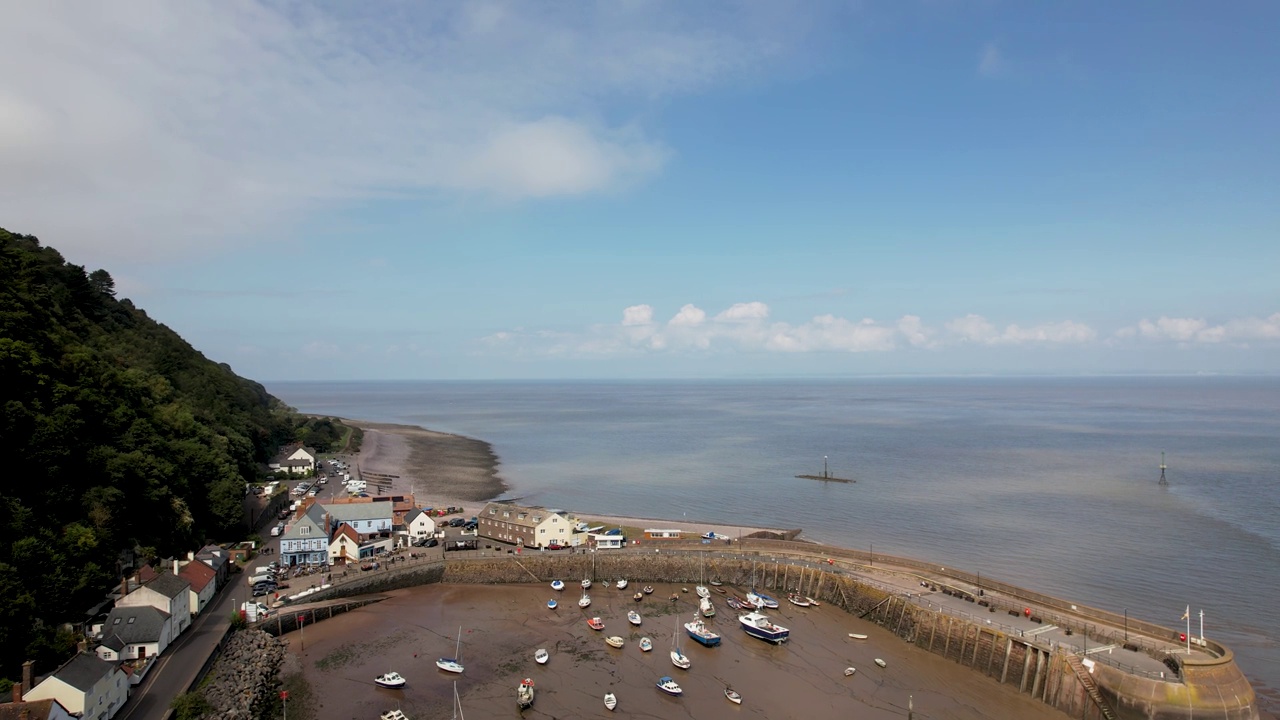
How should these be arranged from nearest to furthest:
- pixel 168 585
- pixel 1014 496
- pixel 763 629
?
pixel 168 585 < pixel 763 629 < pixel 1014 496

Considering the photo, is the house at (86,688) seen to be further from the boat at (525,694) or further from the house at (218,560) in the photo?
the boat at (525,694)

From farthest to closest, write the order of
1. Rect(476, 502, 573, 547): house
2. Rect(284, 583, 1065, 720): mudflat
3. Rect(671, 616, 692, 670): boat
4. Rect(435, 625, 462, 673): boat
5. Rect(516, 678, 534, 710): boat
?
Rect(476, 502, 573, 547): house, Rect(671, 616, 692, 670): boat, Rect(435, 625, 462, 673): boat, Rect(284, 583, 1065, 720): mudflat, Rect(516, 678, 534, 710): boat

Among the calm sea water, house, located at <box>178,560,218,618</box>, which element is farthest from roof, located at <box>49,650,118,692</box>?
the calm sea water

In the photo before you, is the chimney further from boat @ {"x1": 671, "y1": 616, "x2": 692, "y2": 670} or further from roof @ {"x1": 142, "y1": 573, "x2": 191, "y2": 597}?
boat @ {"x1": 671, "y1": 616, "x2": 692, "y2": 670}

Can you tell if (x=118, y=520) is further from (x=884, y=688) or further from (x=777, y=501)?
(x=777, y=501)

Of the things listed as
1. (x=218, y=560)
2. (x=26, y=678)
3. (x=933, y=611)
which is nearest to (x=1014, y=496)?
(x=933, y=611)

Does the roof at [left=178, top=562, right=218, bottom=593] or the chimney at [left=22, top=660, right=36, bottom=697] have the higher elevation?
the chimney at [left=22, top=660, right=36, bottom=697]

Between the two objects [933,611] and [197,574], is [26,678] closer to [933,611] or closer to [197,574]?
[197,574]
